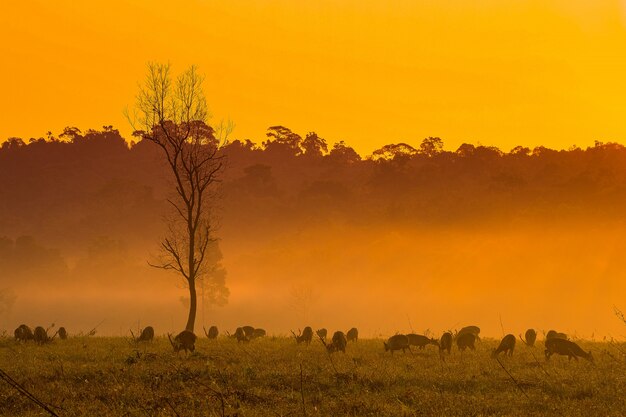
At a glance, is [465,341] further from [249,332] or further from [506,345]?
[249,332]

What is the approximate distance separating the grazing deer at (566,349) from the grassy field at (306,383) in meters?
0.36

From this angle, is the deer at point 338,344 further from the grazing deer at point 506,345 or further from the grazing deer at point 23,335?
the grazing deer at point 23,335

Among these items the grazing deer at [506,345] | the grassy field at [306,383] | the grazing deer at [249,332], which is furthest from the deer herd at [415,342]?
the grazing deer at [249,332]

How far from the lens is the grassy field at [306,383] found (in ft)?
60.2

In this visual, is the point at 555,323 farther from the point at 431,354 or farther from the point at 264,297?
the point at 431,354

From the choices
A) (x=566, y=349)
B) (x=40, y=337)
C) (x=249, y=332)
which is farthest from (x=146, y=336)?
(x=566, y=349)

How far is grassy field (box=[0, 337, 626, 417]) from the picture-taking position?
18.3 m

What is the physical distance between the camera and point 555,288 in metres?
147

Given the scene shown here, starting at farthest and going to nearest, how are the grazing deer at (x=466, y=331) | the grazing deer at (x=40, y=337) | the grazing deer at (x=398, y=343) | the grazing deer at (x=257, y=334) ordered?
the grazing deer at (x=257, y=334) < the grazing deer at (x=40, y=337) < the grazing deer at (x=466, y=331) < the grazing deer at (x=398, y=343)

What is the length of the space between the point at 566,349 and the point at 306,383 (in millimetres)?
10274

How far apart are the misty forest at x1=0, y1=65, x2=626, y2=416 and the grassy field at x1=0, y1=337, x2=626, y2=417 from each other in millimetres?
90

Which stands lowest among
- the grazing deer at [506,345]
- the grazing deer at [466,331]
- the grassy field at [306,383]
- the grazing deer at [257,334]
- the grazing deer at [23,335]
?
the grassy field at [306,383]

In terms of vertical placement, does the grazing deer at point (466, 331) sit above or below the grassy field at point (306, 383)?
above

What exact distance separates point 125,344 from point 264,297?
120 meters
